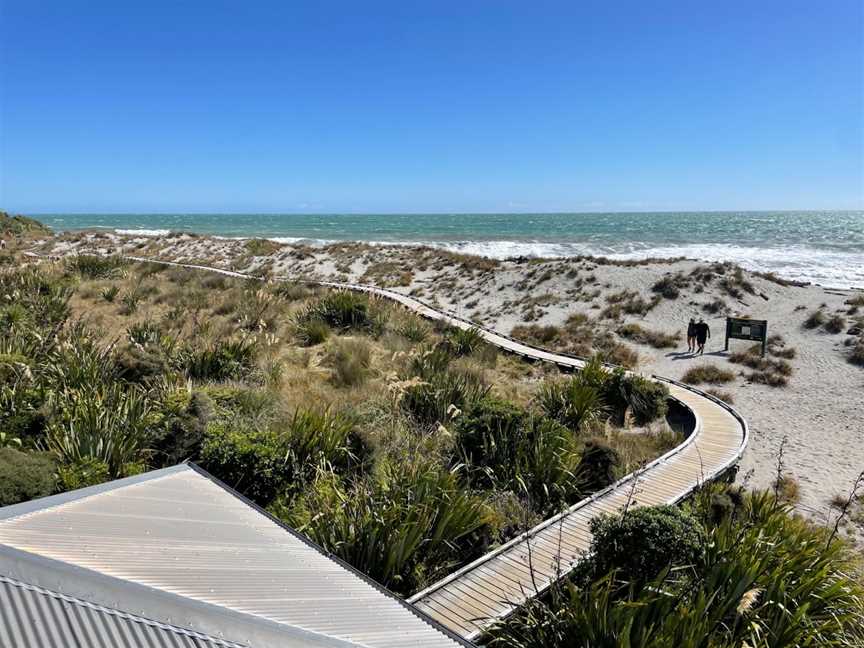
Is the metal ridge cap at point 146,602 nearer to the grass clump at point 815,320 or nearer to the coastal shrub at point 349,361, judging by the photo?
the coastal shrub at point 349,361

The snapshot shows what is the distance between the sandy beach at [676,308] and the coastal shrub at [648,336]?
25 cm

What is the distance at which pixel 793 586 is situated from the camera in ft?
16.6

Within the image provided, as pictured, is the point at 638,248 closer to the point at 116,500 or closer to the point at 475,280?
the point at 475,280

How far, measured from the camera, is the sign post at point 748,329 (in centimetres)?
1841

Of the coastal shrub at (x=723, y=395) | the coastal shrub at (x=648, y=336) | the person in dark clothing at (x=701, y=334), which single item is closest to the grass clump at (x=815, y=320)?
the coastal shrub at (x=648, y=336)

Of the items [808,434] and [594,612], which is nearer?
[594,612]

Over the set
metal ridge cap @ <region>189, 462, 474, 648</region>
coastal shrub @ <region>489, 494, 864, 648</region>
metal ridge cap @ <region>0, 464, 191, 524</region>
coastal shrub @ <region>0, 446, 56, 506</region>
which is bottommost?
coastal shrub @ <region>489, 494, 864, 648</region>

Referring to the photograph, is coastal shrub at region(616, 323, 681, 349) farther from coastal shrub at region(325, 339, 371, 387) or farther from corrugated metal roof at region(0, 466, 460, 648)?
corrugated metal roof at region(0, 466, 460, 648)

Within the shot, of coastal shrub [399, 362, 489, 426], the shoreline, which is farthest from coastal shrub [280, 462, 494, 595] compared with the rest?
the shoreline

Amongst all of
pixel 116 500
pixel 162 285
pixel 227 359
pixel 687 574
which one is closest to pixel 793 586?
pixel 687 574

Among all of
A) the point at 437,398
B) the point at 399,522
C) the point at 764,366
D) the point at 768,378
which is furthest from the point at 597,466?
the point at 764,366

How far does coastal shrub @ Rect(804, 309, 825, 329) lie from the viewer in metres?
21.8

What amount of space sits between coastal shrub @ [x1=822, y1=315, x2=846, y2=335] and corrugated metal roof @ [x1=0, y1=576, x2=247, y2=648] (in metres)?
25.3

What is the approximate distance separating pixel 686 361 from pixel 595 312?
7.25 m
